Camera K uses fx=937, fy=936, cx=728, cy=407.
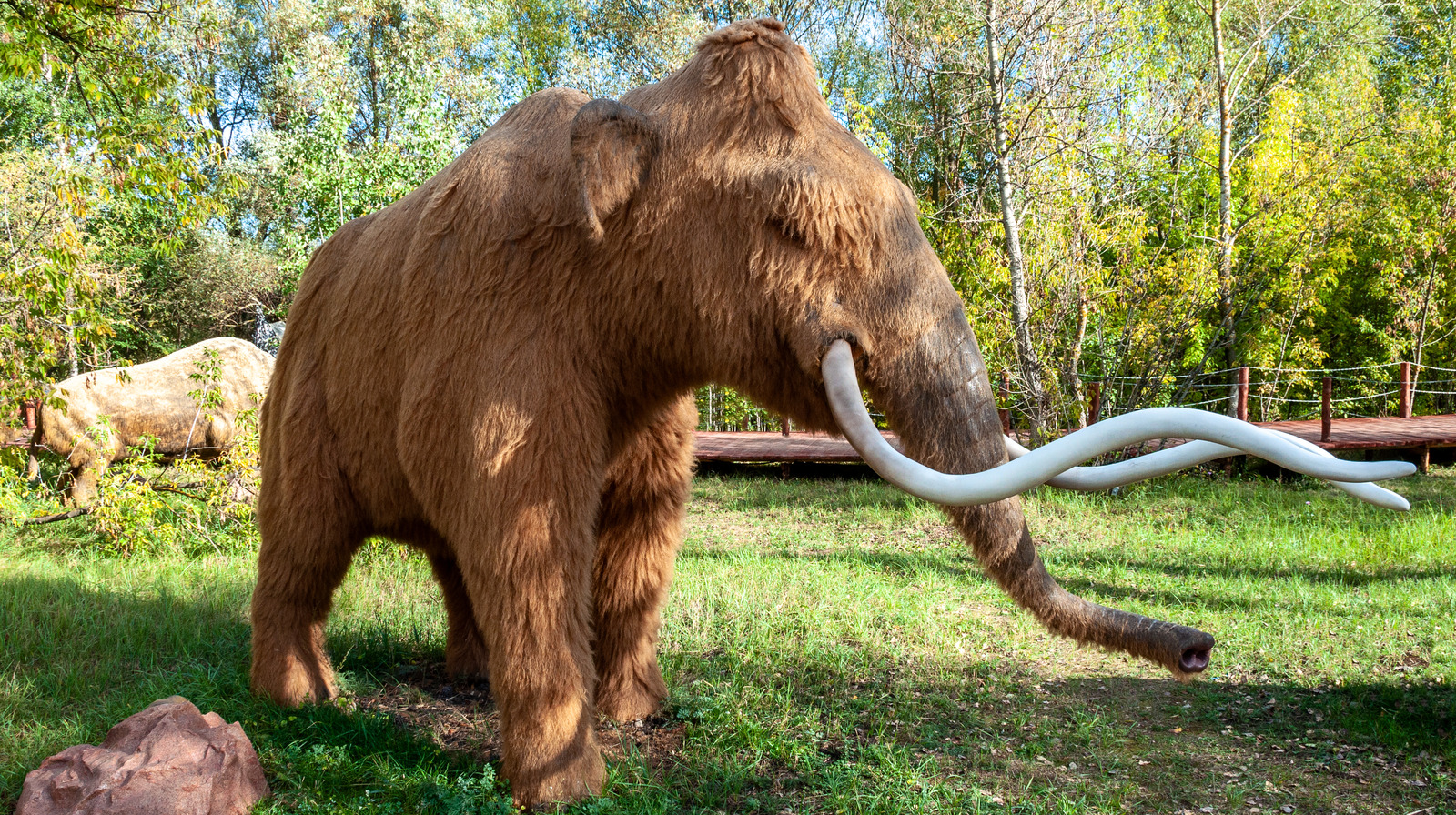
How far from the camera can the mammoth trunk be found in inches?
81.4

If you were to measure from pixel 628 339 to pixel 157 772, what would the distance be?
1548 millimetres

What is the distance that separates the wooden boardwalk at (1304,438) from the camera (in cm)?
1027

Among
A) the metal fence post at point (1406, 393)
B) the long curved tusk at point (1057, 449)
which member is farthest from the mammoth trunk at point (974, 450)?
the metal fence post at point (1406, 393)

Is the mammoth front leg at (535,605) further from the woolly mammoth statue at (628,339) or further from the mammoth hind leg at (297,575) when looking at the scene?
the mammoth hind leg at (297,575)

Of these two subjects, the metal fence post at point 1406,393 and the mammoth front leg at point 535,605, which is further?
the metal fence post at point 1406,393

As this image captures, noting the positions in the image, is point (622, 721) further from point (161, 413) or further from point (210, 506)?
point (161, 413)

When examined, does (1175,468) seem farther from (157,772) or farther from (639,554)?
(157,772)

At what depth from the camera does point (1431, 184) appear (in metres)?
14.4

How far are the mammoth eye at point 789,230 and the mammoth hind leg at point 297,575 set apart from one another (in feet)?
5.46

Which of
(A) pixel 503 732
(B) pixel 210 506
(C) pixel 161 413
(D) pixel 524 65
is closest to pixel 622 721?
(A) pixel 503 732

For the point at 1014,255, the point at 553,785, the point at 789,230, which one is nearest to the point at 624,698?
the point at 553,785

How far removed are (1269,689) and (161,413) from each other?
7983 mm

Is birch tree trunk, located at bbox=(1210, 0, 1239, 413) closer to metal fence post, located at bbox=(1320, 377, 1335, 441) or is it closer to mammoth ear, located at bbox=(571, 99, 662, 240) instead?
metal fence post, located at bbox=(1320, 377, 1335, 441)

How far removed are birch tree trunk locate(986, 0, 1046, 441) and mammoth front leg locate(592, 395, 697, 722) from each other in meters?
6.66
